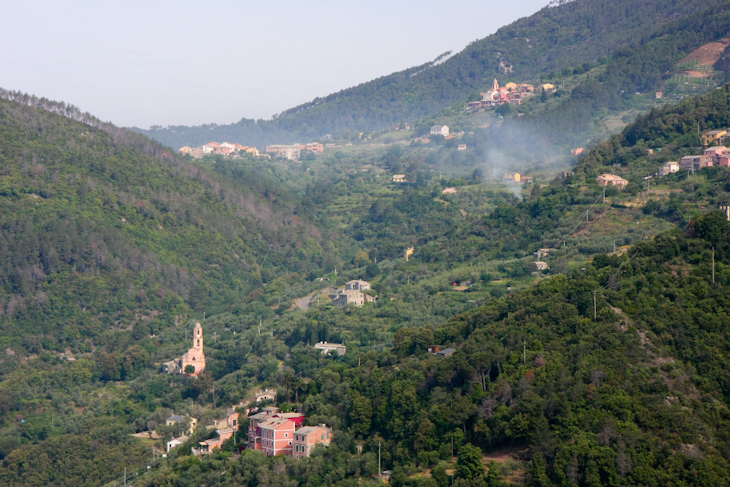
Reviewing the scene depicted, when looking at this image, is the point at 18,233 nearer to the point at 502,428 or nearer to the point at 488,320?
the point at 488,320

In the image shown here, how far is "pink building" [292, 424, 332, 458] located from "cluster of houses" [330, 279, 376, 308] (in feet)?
82.8

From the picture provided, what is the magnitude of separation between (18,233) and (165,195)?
15.9 m

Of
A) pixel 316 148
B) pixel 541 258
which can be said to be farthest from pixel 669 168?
pixel 316 148

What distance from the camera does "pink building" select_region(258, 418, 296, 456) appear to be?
39.8 meters

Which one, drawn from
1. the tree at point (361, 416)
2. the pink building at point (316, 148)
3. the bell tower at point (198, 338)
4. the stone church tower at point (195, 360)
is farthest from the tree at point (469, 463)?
the pink building at point (316, 148)

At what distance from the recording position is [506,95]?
440 ft

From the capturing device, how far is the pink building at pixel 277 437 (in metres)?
39.8

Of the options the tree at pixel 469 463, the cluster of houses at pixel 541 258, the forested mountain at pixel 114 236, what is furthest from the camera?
the forested mountain at pixel 114 236

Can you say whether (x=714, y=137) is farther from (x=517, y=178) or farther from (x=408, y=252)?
(x=517, y=178)

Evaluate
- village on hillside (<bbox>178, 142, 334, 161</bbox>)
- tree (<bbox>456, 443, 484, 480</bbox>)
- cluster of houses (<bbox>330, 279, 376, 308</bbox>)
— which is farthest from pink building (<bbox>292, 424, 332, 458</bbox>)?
village on hillside (<bbox>178, 142, 334, 161</bbox>)

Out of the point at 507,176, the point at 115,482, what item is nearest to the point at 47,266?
the point at 115,482

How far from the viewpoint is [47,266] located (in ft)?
257

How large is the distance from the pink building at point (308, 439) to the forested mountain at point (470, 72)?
11113 centimetres

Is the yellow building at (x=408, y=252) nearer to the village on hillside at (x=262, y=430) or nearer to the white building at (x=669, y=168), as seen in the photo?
the white building at (x=669, y=168)
